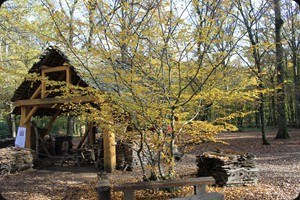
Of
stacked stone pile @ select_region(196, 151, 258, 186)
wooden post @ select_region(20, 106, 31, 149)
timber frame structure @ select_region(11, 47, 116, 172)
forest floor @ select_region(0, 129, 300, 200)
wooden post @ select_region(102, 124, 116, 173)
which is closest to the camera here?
forest floor @ select_region(0, 129, 300, 200)

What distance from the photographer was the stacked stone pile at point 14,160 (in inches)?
366

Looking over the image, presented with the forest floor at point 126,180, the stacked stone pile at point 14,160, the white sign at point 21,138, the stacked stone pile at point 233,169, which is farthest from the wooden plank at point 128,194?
the white sign at point 21,138

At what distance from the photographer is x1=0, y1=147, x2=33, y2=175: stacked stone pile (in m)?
9.30

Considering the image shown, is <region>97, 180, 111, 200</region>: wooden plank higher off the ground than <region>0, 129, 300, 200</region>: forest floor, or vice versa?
<region>97, 180, 111, 200</region>: wooden plank

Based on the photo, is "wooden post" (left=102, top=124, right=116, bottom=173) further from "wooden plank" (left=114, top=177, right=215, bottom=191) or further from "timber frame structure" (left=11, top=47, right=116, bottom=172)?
"wooden plank" (left=114, top=177, right=215, bottom=191)

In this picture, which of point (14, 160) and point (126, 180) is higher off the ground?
point (14, 160)

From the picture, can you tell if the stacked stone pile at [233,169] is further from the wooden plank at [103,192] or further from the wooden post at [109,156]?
the wooden post at [109,156]

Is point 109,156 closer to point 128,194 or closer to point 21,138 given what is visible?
point 21,138

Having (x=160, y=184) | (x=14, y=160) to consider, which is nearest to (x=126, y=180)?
(x=160, y=184)

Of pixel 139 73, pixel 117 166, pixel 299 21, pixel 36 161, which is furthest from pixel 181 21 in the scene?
pixel 299 21

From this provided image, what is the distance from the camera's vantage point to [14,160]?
9.67 metres

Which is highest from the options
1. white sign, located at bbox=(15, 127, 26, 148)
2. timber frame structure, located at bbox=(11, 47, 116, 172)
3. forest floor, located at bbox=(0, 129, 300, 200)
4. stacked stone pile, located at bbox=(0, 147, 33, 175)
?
timber frame structure, located at bbox=(11, 47, 116, 172)

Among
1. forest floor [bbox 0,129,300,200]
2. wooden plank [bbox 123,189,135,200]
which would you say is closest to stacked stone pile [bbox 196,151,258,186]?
forest floor [bbox 0,129,300,200]

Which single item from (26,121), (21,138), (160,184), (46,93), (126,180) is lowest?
(126,180)
